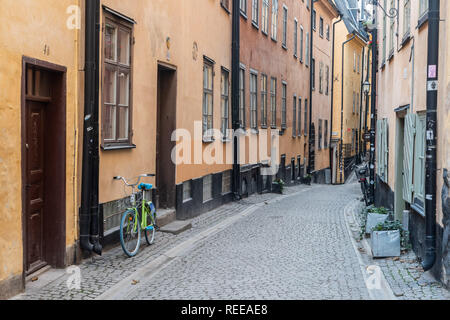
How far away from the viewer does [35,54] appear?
269 inches

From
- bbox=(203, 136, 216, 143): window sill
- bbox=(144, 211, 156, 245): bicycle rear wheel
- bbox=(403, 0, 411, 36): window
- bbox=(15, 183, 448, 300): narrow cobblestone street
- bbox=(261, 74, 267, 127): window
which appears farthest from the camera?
bbox=(261, 74, 267, 127): window

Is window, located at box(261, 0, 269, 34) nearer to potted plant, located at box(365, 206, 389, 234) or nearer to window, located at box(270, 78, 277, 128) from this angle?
window, located at box(270, 78, 277, 128)

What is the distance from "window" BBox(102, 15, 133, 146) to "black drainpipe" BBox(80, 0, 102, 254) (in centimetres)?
77

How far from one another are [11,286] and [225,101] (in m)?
11.5

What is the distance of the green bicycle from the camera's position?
8664 mm

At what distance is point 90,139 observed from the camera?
26.3 ft

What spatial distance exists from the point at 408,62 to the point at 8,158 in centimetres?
745

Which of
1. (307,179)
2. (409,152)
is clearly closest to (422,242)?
(409,152)

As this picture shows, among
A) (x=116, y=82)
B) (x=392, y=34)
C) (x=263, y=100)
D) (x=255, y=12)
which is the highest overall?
(x=255, y=12)

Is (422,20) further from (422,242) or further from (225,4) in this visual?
(225,4)

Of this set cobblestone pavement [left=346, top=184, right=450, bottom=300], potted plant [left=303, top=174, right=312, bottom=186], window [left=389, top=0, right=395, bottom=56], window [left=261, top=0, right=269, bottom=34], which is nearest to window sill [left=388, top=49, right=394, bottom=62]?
window [left=389, top=0, right=395, bottom=56]

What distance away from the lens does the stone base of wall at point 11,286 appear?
607cm

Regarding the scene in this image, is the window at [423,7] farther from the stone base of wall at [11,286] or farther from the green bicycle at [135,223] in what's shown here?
the stone base of wall at [11,286]

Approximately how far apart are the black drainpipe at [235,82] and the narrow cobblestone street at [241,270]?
4795mm
